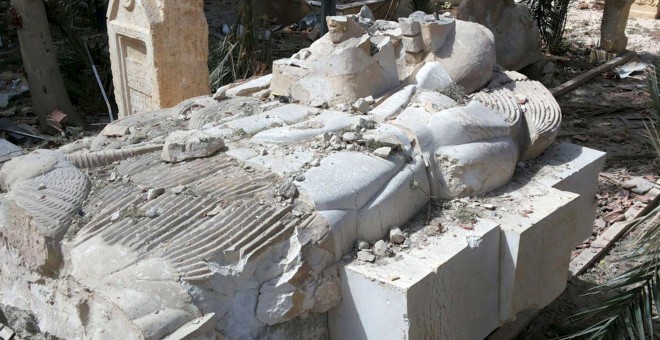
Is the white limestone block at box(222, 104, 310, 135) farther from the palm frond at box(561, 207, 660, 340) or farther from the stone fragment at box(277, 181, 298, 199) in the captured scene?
the palm frond at box(561, 207, 660, 340)

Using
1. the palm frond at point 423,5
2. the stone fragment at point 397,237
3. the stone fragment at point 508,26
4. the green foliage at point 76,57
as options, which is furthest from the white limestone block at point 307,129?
the palm frond at point 423,5

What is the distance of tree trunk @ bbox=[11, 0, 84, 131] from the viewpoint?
7.80 m

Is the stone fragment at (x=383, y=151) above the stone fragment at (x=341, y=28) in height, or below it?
below

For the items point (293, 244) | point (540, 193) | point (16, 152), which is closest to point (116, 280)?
point (293, 244)

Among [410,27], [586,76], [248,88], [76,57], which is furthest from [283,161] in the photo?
[586,76]

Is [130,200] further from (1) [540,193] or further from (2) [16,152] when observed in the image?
(2) [16,152]

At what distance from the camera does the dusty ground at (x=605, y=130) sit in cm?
535

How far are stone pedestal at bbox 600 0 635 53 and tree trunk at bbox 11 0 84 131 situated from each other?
281 inches

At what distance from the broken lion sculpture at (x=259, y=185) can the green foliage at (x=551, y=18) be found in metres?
5.54

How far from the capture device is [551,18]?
33.9ft

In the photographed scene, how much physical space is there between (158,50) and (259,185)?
316 centimetres

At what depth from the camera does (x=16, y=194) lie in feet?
12.2

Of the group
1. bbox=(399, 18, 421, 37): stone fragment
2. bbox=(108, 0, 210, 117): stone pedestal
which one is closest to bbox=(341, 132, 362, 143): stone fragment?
bbox=(399, 18, 421, 37): stone fragment

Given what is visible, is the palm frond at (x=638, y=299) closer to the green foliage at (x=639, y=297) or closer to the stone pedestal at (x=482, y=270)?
the green foliage at (x=639, y=297)
